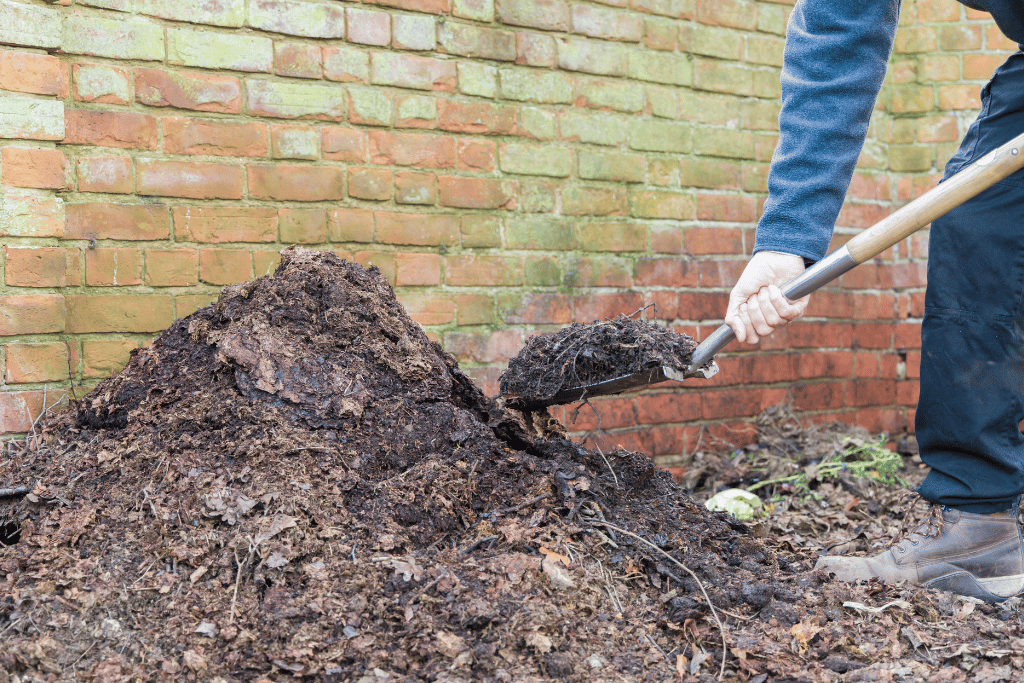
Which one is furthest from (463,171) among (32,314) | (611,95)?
(32,314)

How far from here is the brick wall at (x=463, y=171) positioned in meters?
2.04

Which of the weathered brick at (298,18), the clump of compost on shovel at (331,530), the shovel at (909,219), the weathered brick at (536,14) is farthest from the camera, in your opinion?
the weathered brick at (536,14)

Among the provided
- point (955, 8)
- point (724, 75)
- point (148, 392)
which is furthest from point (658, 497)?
point (955, 8)

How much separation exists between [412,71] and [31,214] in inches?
46.8

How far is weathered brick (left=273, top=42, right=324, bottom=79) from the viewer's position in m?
2.27

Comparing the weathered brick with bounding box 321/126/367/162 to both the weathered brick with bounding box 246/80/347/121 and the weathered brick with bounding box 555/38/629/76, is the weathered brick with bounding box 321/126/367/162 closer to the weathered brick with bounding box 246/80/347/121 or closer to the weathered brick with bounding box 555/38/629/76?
the weathered brick with bounding box 246/80/347/121

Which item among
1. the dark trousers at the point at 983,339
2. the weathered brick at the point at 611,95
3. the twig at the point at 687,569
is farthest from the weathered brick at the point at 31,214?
the dark trousers at the point at 983,339

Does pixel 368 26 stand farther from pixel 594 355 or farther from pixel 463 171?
pixel 594 355

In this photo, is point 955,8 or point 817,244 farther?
point 955,8

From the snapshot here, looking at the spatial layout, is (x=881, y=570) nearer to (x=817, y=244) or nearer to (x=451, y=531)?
(x=817, y=244)

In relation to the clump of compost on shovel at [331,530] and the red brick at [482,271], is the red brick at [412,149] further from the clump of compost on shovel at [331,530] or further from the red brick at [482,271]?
the clump of compost on shovel at [331,530]

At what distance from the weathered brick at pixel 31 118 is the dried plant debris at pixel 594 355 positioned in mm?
1392

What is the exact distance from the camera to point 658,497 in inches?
75.5

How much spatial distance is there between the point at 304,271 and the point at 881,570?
5.65ft
